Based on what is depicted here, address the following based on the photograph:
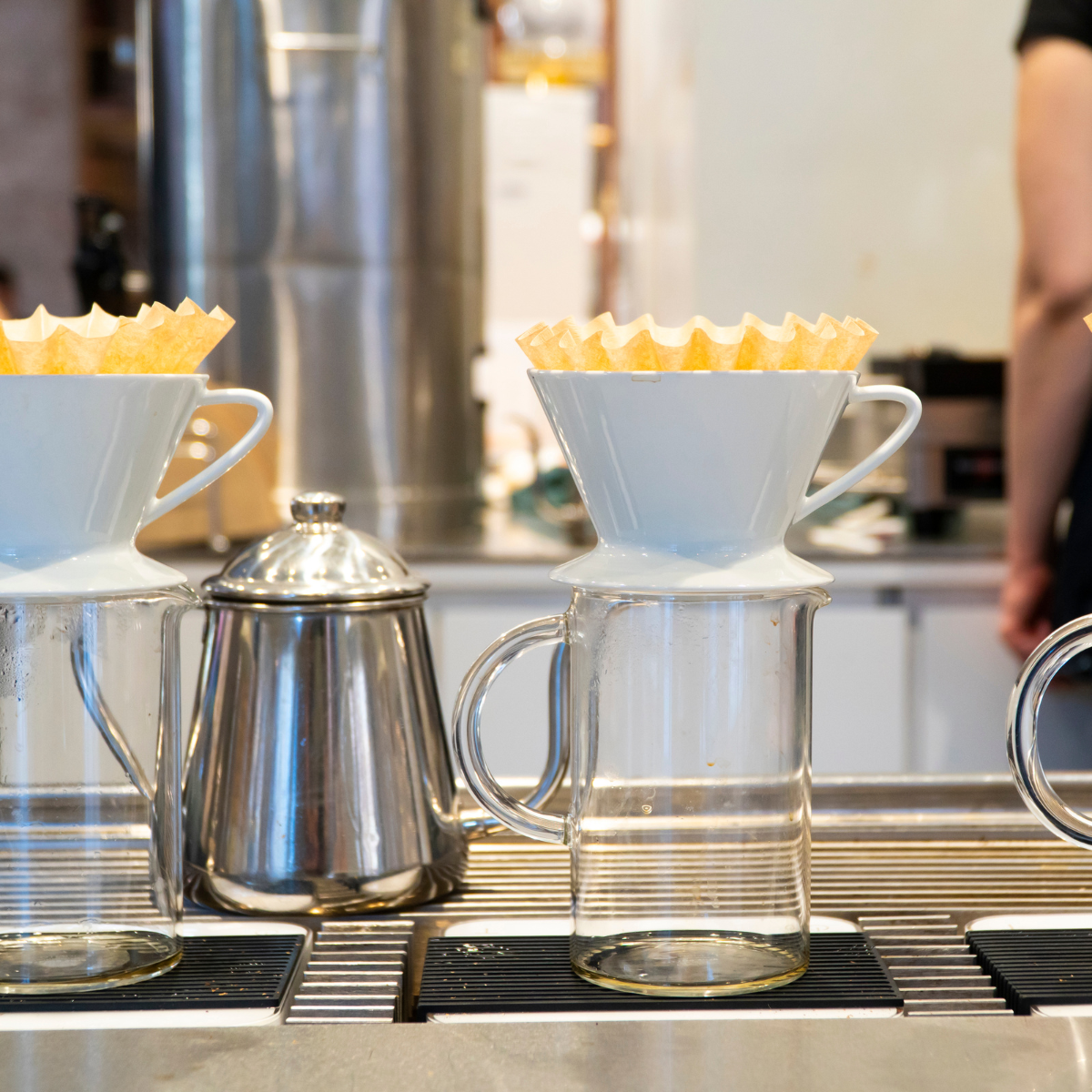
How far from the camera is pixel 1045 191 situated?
1403 millimetres

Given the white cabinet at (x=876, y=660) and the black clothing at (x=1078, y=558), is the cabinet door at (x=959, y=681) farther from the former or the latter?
the black clothing at (x=1078, y=558)

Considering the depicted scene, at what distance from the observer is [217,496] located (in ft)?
6.01

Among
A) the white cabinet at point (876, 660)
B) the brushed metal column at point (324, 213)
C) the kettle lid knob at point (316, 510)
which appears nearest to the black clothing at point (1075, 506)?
the white cabinet at point (876, 660)

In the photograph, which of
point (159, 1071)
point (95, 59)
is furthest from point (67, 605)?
point (95, 59)

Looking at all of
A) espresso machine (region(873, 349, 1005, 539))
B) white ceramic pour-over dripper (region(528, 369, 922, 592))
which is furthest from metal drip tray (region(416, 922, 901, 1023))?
espresso machine (region(873, 349, 1005, 539))

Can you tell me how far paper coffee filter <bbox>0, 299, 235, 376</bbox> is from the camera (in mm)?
424

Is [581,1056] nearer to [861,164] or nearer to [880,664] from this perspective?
[880,664]

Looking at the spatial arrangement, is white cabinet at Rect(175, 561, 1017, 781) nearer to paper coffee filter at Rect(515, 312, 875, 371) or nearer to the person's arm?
the person's arm

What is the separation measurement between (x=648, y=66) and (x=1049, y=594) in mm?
1840

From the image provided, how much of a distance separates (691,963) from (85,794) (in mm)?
206

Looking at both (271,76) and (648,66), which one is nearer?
(271,76)

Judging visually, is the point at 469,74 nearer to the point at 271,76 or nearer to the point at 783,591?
the point at 271,76

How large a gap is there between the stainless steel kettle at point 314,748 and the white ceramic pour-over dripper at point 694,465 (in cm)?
10

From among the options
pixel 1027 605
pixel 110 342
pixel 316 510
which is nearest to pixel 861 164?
pixel 1027 605
